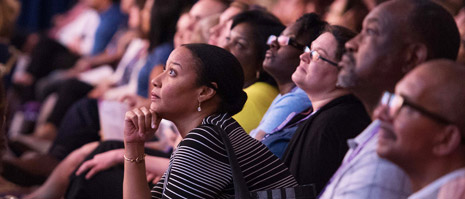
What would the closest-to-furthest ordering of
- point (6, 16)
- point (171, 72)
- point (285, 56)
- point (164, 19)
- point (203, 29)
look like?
point (171, 72) < point (285, 56) < point (203, 29) < point (164, 19) < point (6, 16)

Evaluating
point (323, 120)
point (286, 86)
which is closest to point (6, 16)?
point (286, 86)

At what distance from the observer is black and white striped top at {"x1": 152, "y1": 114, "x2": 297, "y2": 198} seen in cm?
214

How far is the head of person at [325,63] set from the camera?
8.49ft

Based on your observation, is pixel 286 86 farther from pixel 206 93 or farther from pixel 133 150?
pixel 133 150

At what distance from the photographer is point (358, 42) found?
6.63 ft

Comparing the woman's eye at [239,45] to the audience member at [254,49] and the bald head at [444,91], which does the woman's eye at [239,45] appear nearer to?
the audience member at [254,49]

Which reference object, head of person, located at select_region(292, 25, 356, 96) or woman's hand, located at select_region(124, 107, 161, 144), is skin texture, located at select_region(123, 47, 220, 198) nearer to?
woman's hand, located at select_region(124, 107, 161, 144)

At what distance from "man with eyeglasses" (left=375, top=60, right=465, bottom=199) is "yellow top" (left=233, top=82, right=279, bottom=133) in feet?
4.89

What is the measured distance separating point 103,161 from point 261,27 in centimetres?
97

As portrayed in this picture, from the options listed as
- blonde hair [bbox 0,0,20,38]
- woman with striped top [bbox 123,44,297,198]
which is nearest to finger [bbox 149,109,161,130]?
woman with striped top [bbox 123,44,297,198]

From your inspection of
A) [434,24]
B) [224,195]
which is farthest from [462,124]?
[224,195]

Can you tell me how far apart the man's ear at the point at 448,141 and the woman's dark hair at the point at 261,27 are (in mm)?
1768

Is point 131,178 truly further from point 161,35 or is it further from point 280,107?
point 161,35

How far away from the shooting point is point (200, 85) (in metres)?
2.42
